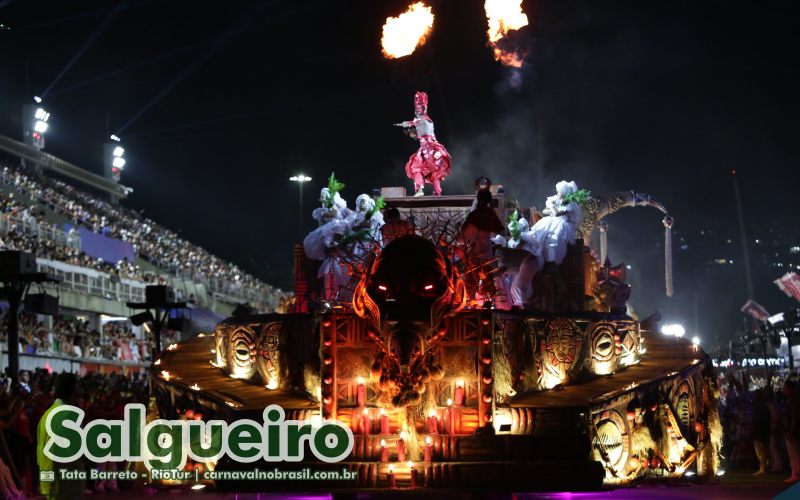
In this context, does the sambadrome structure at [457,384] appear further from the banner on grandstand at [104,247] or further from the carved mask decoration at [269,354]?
the banner on grandstand at [104,247]

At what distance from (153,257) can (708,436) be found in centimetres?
4280

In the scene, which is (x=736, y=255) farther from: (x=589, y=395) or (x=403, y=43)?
(x=589, y=395)

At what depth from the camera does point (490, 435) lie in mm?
14750

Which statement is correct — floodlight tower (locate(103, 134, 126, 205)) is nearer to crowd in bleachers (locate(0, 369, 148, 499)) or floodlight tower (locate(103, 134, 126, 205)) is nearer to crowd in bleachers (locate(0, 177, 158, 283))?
crowd in bleachers (locate(0, 177, 158, 283))

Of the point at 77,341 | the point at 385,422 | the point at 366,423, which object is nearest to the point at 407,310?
the point at 385,422

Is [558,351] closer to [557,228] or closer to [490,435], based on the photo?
[490,435]

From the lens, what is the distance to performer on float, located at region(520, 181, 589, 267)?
76.7ft

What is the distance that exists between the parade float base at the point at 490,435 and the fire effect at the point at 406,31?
11162 millimetres

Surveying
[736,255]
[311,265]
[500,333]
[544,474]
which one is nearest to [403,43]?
[311,265]

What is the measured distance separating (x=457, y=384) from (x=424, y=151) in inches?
413

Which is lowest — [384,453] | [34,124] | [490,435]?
[384,453]

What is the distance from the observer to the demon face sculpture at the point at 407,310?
1512 centimetres

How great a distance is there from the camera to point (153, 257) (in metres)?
56.3

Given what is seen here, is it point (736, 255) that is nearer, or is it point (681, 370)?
point (681, 370)
